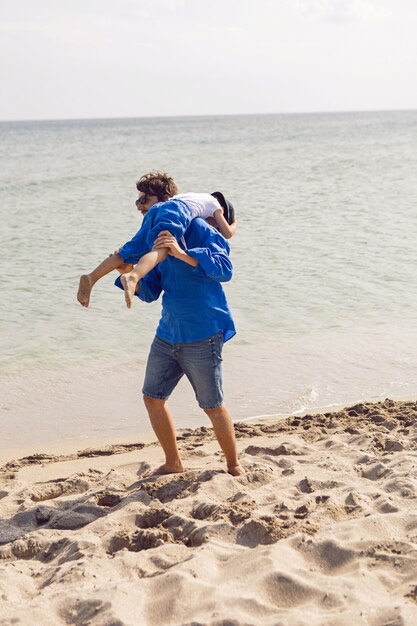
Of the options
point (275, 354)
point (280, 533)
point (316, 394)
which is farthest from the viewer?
point (275, 354)

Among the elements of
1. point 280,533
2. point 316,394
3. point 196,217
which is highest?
point 196,217

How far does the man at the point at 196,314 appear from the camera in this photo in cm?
472

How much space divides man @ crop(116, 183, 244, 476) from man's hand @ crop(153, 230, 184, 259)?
0.32 ft

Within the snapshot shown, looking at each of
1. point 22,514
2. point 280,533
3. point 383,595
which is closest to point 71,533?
point 22,514

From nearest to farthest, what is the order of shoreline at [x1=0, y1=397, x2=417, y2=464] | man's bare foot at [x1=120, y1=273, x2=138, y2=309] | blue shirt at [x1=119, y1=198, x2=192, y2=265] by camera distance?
man's bare foot at [x1=120, y1=273, x2=138, y2=309] < blue shirt at [x1=119, y1=198, x2=192, y2=265] < shoreline at [x1=0, y1=397, x2=417, y2=464]

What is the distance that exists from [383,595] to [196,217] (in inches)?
93.8

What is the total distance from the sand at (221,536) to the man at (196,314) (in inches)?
22.3

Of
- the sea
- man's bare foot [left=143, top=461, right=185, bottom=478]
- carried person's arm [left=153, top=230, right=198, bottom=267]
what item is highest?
carried person's arm [left=153, top=230, right=198, bottom=267]

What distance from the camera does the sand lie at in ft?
10.7

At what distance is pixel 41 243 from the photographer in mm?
15875

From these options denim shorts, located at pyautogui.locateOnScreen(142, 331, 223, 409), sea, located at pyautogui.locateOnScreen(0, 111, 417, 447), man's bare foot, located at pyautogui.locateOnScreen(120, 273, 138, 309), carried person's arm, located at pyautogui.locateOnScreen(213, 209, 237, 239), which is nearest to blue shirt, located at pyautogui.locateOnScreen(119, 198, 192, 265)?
carried person's arm, located at pyautogui.locateOnScreen(213, 209, 237, 239)

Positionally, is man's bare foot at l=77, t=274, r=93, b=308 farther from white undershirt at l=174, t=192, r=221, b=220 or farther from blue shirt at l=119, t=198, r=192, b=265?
white undershirt at l=174, t=192, r=221, b=220

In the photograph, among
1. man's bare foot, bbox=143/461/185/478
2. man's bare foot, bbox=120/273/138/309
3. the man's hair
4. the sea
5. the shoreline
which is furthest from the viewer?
the sea

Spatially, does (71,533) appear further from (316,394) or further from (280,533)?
(316,394)
